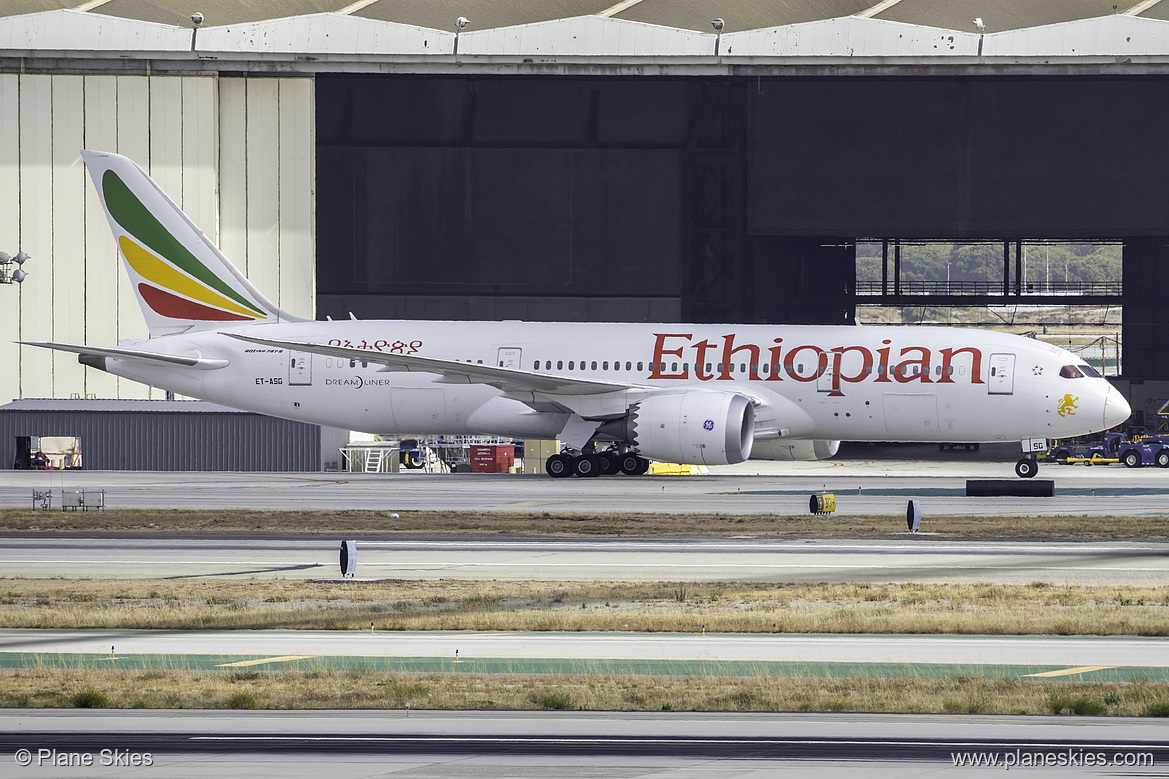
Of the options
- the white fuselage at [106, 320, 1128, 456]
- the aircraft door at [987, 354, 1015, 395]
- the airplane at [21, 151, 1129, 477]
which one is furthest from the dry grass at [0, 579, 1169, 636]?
the white fuselage at [106, 320, 1128, 456]

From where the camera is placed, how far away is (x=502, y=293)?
6100 cm

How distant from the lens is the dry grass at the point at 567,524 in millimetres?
27156

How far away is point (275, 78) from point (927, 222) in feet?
92.2

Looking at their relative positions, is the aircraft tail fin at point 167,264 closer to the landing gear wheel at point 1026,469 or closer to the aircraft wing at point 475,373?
the aircraft wing at point 475,373

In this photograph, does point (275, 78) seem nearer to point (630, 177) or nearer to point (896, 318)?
point (630, 177)

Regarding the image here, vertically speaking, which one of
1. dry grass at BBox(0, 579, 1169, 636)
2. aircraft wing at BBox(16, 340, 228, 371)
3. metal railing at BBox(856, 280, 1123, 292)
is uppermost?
metal railing at BBox(856, 280, 1123, 292)

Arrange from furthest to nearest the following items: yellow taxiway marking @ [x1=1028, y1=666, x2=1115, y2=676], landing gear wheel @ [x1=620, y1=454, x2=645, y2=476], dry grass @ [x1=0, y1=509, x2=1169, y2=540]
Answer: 1. landing gear wheel @ [x1=620, y1=454, x2=645, y2=476]
2. dry grass @ [x1=0, y1=509, x2=1169, y2=540]
3. yellow taxiway marking @ [x1=1028, y1=666, x2=1115, y2=676]

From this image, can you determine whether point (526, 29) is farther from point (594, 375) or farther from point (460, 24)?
point (594, 375)

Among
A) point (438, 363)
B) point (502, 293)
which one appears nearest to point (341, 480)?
point (438, 363)

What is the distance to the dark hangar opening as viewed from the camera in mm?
56875

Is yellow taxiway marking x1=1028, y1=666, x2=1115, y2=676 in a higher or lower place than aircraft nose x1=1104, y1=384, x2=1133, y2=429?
lower

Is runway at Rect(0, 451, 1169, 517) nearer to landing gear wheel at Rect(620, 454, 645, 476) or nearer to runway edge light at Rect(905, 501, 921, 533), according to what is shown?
landing gear wheel at Rect(620, 454, 645, 476)

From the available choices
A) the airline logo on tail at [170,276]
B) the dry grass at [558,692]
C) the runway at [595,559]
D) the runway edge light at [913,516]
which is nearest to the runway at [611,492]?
the runway edge light at [913,516]

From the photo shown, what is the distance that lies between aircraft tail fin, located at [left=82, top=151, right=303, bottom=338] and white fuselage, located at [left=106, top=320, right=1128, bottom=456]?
94 cm
